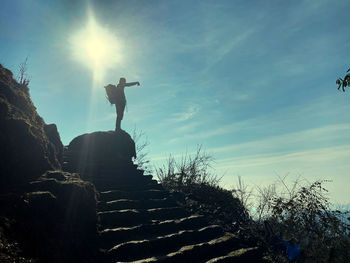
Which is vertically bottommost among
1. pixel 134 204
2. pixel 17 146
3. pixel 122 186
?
pixel 134 204

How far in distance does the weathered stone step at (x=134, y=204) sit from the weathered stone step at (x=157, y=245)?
1.53m

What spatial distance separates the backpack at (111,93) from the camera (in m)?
11.7

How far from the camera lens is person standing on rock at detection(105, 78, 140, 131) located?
1160 cm

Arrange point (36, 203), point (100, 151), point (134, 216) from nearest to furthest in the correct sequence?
point (36, 203) → point (134, 216) → point (100, 151)

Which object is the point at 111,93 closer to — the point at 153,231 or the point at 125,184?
the point at 125,184

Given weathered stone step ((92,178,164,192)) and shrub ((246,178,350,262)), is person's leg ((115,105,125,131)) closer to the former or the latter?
weathered stone step ((92,178,164,192))

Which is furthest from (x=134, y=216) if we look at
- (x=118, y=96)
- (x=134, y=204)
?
(x=118, y=96)

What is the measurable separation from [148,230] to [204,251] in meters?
1.46

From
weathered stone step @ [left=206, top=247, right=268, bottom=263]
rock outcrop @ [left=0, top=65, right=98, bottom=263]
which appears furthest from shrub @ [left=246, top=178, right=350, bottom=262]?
rock outcrop @ [left=0, top=65, right=98, bottom=263]

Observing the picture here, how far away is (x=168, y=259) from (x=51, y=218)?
2.46 metres

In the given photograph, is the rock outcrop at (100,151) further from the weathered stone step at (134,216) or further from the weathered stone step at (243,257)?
the weathered stone step at (243,257)

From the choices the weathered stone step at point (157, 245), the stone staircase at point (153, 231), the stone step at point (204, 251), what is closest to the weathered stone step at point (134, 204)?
the stone staircase at point (153, 231)

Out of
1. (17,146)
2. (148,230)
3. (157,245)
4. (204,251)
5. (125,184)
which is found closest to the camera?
(17,146)

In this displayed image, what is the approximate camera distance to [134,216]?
19.4 ft
